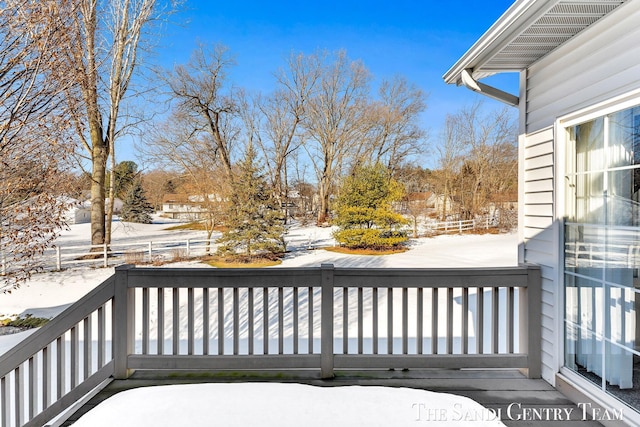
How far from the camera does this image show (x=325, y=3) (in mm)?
9789

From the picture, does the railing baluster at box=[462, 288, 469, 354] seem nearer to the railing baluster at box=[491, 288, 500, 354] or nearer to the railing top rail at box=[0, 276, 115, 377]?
the railing baluster at box=[491, 288, 500, 354]

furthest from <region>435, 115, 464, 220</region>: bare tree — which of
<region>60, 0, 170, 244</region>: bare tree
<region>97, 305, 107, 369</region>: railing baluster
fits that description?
<region>97, 305, 107, 369</region>: railing baluster

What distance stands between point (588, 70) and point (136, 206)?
11.3m

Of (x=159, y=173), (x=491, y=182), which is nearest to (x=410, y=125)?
(x=491, y=182)

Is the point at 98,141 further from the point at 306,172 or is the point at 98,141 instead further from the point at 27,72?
the point at 306,172

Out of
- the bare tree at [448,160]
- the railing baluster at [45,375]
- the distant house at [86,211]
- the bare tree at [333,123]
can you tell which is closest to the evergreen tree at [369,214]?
the bare tree at [333,123]

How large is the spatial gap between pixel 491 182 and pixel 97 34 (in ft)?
44.8

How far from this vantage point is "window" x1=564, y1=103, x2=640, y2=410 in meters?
1.61

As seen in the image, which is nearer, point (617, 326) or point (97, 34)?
point (617, 326)

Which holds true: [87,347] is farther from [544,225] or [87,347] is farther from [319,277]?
[544,225]

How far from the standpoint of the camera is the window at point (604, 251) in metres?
1.61

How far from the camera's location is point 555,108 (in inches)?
80.4

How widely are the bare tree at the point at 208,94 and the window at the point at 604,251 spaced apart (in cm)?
1002

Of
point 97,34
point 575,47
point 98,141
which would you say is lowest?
point 575,47
